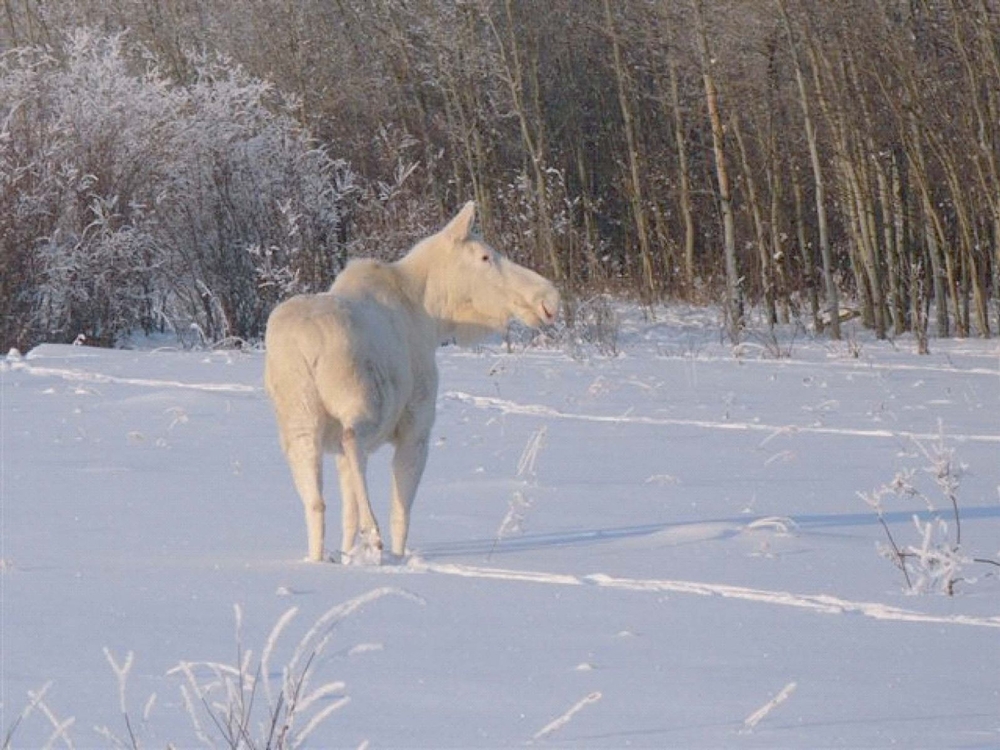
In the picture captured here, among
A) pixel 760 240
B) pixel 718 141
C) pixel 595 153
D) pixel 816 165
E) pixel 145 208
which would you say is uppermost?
pixel 595 153

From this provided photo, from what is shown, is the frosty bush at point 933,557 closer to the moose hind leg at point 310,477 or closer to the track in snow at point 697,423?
the moose hind leg at point 310,477

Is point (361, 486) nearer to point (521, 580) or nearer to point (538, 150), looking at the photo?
point (521, 580)

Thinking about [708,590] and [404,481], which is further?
[404,481]

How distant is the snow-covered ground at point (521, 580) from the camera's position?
431cm

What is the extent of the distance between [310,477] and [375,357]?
593 millimetres

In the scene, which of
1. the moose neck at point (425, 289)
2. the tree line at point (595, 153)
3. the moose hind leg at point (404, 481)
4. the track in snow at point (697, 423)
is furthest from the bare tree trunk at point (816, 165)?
the moose hind leg at point (404, 481)

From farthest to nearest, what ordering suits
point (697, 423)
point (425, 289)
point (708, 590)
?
1. point (697, 423)
2. point (425, 289)
3. point (708, 590)

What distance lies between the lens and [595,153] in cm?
3781

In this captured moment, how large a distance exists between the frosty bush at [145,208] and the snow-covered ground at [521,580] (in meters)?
9.33

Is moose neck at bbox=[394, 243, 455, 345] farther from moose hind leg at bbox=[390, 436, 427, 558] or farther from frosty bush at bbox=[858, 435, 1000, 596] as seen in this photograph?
frosty bush at bbox=[858, 435, 1000, 596]

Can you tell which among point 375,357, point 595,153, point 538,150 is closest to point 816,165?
point 538,150

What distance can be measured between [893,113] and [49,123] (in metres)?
11.9

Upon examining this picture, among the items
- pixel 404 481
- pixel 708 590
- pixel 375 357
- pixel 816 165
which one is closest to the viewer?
pixel 708 590

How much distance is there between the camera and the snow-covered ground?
4312 millimetres
